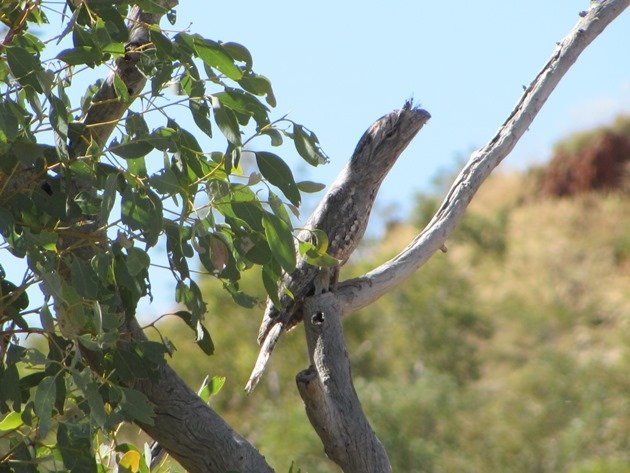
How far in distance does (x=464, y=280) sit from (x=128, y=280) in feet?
70.6

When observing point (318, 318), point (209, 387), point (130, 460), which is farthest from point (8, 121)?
point (318, 318)

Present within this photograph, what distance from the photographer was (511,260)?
2798cm

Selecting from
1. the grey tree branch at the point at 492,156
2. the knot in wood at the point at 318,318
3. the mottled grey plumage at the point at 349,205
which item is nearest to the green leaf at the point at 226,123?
the knot in wood at the point at 318,318

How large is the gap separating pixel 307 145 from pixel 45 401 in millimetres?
775

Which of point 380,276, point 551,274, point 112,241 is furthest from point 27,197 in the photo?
point 551,274

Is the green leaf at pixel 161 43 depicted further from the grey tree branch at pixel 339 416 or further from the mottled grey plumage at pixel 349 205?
the mottled grey plumage at pixel 349 205

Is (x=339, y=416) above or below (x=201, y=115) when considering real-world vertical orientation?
below

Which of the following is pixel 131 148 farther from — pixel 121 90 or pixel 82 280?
pixel 82 280

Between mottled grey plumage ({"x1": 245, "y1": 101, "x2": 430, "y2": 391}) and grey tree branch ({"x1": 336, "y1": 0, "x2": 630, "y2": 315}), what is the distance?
347 millimetres

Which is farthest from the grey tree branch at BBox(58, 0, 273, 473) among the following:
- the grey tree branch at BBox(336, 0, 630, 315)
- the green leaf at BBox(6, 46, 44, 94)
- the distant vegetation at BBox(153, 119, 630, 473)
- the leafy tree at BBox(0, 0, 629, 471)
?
the distant vegetation at BBox(153, 119, 630, 473)

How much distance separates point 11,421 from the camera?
7.44 feet

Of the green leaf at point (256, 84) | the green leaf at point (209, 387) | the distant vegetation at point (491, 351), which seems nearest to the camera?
the green leaf at point (256, 84)

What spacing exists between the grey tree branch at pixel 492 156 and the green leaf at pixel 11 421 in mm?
1297

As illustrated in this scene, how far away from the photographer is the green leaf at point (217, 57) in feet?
7.09
